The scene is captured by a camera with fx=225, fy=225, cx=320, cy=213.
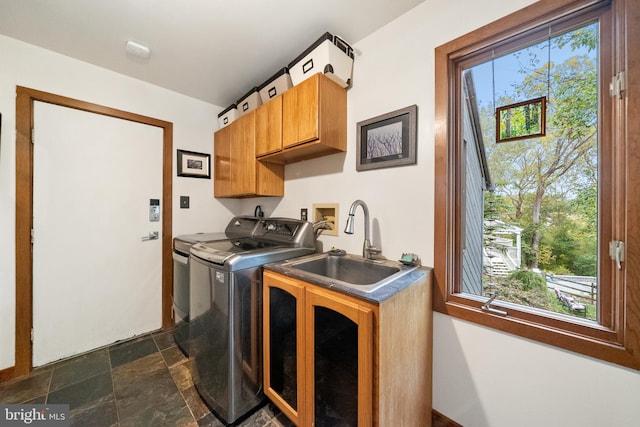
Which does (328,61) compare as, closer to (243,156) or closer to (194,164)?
(243,156)

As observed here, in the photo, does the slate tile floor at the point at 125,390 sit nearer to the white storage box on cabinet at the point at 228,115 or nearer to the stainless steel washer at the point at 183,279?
the stainless steel washer at the point at 183,279

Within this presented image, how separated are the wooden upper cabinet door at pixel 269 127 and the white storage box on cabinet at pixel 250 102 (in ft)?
0.77

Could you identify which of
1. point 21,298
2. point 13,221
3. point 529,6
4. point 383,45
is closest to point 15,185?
point 13,221

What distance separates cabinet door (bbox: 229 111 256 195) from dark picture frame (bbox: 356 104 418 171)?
956mm

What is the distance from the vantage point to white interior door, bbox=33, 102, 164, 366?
169cm

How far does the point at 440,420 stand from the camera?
1211mm

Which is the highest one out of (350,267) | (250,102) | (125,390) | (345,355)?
(250,102)

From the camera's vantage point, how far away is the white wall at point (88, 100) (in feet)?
5.07

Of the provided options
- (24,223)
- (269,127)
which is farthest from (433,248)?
(24,223)

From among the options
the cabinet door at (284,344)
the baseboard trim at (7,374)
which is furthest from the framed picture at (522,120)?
the baseboard trim at (7,374)

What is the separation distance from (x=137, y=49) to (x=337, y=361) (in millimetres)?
2421

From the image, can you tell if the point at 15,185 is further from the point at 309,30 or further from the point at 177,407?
the point at 309,30

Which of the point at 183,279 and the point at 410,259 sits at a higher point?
the point at 410,259

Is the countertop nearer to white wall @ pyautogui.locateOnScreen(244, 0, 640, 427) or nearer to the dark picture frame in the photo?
white wall @ pyautogui.locateOnScreen(244, 0, 640, 427)
